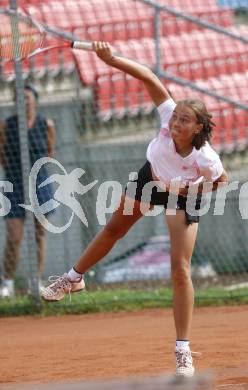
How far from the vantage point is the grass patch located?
9.62 metres

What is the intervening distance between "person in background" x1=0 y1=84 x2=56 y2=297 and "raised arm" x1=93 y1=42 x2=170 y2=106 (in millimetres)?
3631

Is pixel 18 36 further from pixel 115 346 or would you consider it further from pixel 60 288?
pixel 115 346

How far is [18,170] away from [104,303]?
153 cm

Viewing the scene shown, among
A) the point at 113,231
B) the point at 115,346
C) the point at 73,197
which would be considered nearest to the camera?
the point at 113,231

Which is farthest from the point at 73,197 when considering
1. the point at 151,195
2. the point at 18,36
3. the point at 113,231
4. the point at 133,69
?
the point at 133,69

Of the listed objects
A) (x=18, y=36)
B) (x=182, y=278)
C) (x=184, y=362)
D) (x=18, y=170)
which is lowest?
(x=184, y=362)

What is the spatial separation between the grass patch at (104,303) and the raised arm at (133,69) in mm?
3868

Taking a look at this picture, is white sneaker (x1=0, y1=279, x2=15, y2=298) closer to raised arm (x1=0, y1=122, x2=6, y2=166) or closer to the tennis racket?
raised arm (x1=0, y1=122, x2=6, y2=166)

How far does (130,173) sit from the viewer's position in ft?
33.9

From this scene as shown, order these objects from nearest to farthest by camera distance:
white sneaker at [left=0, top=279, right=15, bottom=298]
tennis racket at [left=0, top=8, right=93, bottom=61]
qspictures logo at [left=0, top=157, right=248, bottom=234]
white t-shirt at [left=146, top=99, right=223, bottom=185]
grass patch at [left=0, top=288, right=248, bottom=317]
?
1. white t-shirt at [left=146, top=99, right=223, bottom=185]
2. tennis racket at [left=0, top=8, right=93, bottom=61]
3. grass patch at [left=0, top=288, right=248, bottom=317]
4. qspictures logo at [left=0, top=157, right=248, bottom=234]
5. white sneaker at [left=0, top=279, right=15, bottom=298]

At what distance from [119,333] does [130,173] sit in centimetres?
237

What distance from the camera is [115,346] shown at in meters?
7.72

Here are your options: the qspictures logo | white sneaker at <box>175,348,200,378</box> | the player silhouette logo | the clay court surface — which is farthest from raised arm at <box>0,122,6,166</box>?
white sneaker at <box>175,348,200,378</box>

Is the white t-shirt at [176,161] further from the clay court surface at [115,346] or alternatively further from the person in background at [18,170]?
the person in background at [18,170]
